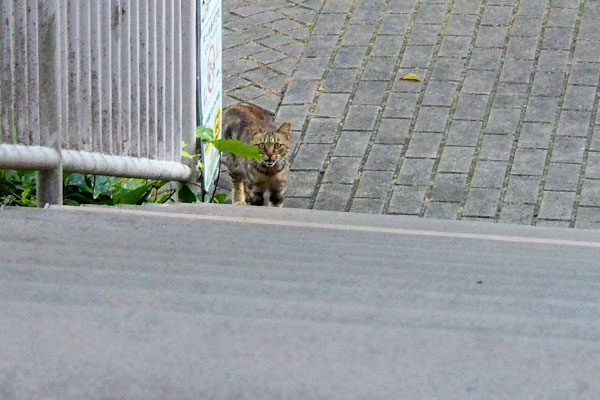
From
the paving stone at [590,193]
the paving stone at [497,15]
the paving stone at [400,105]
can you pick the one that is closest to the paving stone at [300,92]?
the paving stone at [400,105]

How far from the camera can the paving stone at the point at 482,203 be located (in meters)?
6.06

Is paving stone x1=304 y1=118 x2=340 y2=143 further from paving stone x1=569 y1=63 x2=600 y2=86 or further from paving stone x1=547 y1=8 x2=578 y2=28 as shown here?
paving stone x1=547 y1=8 x2=578 y2=28

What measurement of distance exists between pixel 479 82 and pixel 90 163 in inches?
159

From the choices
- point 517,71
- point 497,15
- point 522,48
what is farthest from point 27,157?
point 497,15

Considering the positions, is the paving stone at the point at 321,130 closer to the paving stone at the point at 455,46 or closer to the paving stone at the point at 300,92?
the paving stone at the point at 300,92

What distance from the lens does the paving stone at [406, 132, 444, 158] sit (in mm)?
6602

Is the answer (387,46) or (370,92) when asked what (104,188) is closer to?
(370,92)

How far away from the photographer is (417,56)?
7602 mm

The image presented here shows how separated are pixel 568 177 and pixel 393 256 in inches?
148

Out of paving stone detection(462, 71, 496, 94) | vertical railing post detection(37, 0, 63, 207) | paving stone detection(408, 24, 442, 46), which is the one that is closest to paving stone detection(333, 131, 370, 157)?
paving stone detection(462, 71, 496, 94)

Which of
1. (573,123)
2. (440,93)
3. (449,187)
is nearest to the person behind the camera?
(449,187)

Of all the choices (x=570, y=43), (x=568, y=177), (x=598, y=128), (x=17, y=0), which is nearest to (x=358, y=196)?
(x=568, y=177)

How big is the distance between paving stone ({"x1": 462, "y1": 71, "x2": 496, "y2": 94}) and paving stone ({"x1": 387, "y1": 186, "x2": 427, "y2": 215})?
3.88 ft

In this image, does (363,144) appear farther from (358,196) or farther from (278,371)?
(278,371)
